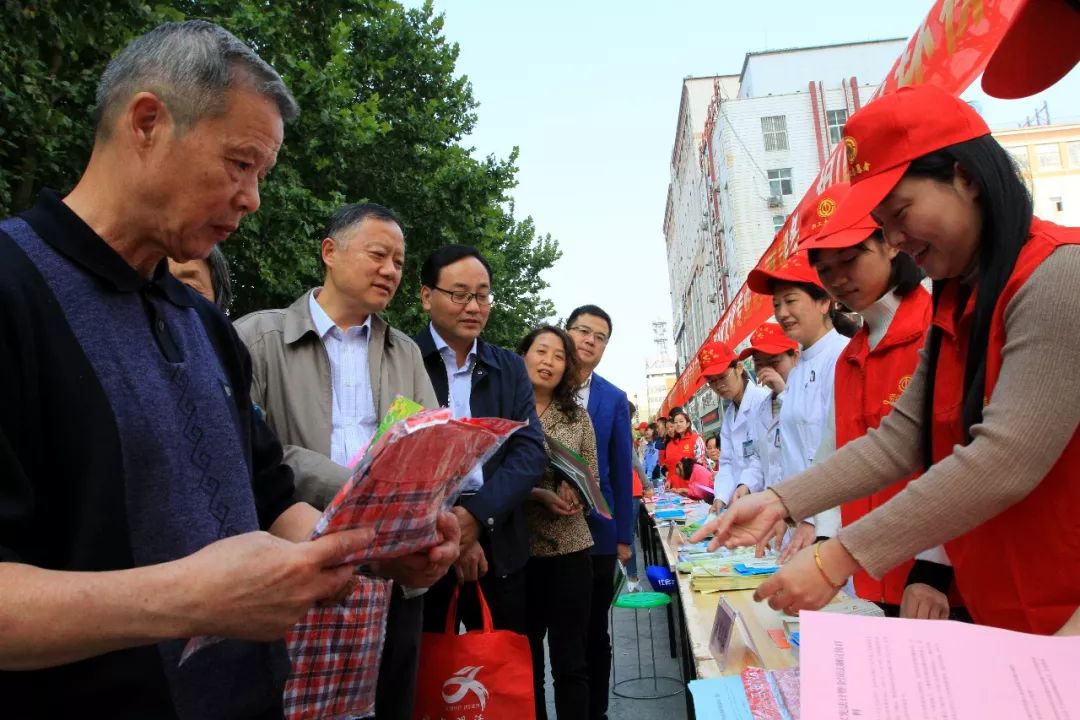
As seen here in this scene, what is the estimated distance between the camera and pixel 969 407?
133cm

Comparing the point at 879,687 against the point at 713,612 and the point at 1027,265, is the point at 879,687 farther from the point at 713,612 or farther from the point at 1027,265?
the point at 713,612

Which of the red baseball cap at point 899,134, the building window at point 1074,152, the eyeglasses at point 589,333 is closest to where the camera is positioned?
the red baseball cap at point 899,134

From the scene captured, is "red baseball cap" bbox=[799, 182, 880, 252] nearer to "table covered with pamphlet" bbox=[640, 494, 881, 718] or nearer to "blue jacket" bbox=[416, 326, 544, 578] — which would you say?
"table covered with pamphlet" bbox=[640, 494, 881, 718]

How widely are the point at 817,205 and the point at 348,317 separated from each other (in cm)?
160

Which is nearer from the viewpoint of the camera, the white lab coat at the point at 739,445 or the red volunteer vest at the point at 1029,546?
the red volunteer vest at the point at 1029,546

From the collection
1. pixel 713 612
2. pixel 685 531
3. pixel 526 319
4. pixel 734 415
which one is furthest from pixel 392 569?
pixel 526 319

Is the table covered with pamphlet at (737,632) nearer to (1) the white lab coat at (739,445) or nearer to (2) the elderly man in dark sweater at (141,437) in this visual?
(2) the elderly man in dark sweater at (141,437)

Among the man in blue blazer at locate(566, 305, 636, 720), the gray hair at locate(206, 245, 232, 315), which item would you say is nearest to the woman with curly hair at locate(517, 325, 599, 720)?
the man in blue blazer at locate(566, 305, 636, 720)

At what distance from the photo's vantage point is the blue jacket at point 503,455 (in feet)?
8.76

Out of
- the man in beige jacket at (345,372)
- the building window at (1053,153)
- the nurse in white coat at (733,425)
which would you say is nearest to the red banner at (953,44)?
the man in beige jacket at (345,372)

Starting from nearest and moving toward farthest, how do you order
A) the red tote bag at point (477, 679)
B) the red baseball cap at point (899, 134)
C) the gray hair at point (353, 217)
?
the red baseball cap at point (899, 134) < the red tote bag at point (477, 679) < the gray hair at point (353, 217)

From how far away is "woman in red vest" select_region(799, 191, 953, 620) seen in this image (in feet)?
7.12

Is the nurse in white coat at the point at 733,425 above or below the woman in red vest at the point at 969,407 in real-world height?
below

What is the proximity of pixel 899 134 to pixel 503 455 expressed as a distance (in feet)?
6.02
